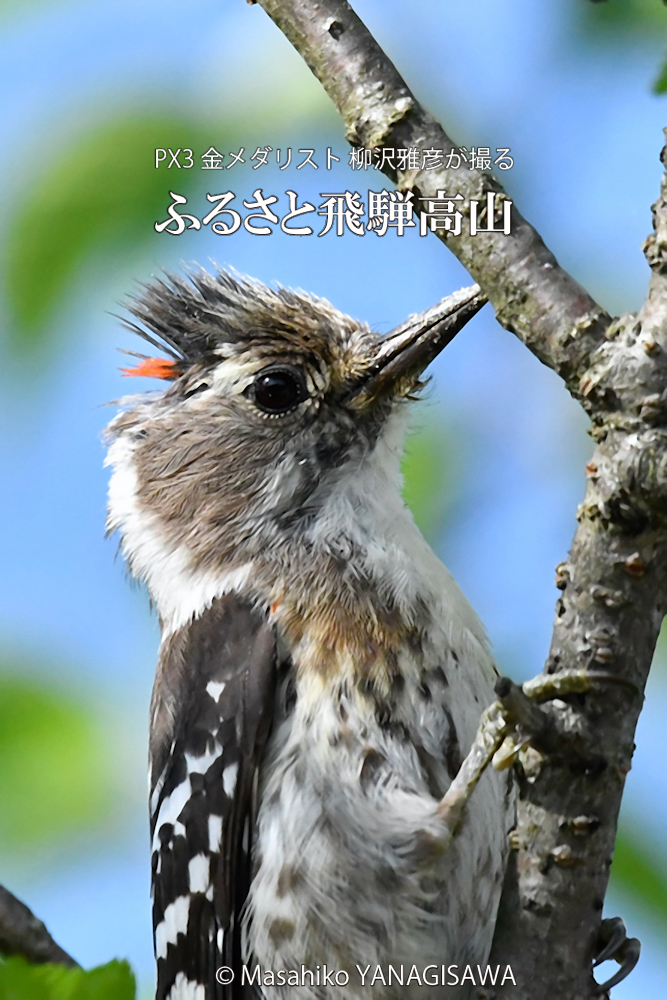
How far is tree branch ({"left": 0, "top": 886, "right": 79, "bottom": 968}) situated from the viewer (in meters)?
2.17

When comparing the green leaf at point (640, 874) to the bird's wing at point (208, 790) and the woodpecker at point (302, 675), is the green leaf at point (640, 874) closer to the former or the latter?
the woodpecker at point (302, 675)

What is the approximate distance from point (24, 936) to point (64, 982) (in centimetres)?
110

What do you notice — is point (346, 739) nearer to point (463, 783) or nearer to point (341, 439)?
point (463, 783)

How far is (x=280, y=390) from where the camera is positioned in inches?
121

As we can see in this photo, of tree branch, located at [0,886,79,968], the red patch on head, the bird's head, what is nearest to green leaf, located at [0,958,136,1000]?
tree branch, located at [0,886,79,968]

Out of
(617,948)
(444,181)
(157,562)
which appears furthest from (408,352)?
(617,948)

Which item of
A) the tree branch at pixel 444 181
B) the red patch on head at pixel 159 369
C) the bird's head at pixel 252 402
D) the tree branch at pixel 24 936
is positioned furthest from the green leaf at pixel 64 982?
the red patch on head at pixel 159 369

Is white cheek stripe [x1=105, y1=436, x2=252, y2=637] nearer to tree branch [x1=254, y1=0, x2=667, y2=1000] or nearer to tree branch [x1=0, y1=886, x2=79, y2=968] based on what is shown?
tree branch [x1=0, y1=886, x2=79, y2=968]

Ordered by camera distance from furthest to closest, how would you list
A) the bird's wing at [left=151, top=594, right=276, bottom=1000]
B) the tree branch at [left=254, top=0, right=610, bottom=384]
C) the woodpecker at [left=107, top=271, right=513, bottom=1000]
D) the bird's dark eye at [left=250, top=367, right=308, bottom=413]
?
the bird's dark eye at [left=250, top=367, right=308, bottom=413]
the bird's wing at [left=151, top=594, right=276, bottom=1000]
the woodpecker at [left=107, top=271, right=513, bottom=1000]
the tree branch at [left=254, top=0, right=610, bottom=384]

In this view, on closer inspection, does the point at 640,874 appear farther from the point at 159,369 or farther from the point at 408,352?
the point at 159,369

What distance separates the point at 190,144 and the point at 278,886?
2.14 metres

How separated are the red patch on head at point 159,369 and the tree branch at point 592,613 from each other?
1594 millimetres

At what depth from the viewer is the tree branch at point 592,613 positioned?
5.73ft

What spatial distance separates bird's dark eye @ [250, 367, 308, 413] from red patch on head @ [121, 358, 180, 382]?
0.42 meters
